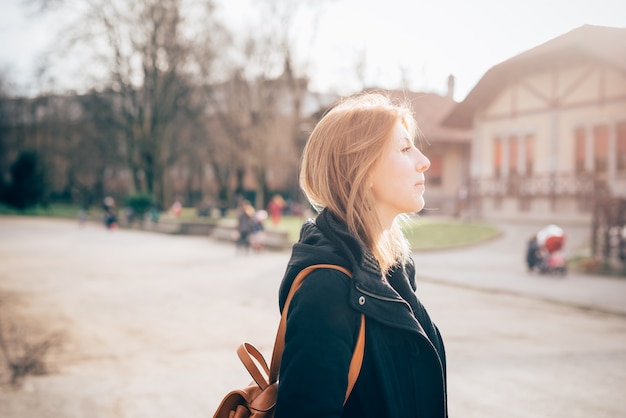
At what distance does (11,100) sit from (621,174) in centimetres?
2132

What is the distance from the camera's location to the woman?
159cm

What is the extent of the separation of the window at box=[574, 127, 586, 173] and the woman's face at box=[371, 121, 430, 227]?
25.4 m

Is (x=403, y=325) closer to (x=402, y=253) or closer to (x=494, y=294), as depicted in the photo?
(x=402, y=253)

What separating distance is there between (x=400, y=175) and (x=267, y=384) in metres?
0.79

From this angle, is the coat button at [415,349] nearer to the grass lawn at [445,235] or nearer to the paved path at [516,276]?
the paved path at [516,276]

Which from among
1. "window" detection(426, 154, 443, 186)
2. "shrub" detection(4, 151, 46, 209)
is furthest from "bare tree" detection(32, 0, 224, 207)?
"shrub" detection(4, 151, 46, 209)

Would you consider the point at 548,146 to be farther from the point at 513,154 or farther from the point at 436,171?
the point at 436,171

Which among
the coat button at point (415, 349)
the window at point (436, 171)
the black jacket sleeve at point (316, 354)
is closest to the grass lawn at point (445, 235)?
the window at point (436, 171)

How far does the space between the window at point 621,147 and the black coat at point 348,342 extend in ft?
79.9

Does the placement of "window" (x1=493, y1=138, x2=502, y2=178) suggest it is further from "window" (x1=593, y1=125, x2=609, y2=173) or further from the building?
"window" (x1=593, y1=125, x2=609, y2=173)

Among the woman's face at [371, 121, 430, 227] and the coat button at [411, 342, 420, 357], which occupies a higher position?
the woman's face at [371, 121, 430, 227]

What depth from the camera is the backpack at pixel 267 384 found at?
65.7 inches

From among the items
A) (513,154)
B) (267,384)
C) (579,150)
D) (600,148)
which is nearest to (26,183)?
(267,384)

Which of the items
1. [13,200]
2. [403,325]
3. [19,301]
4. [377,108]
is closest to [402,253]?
[403,325]
